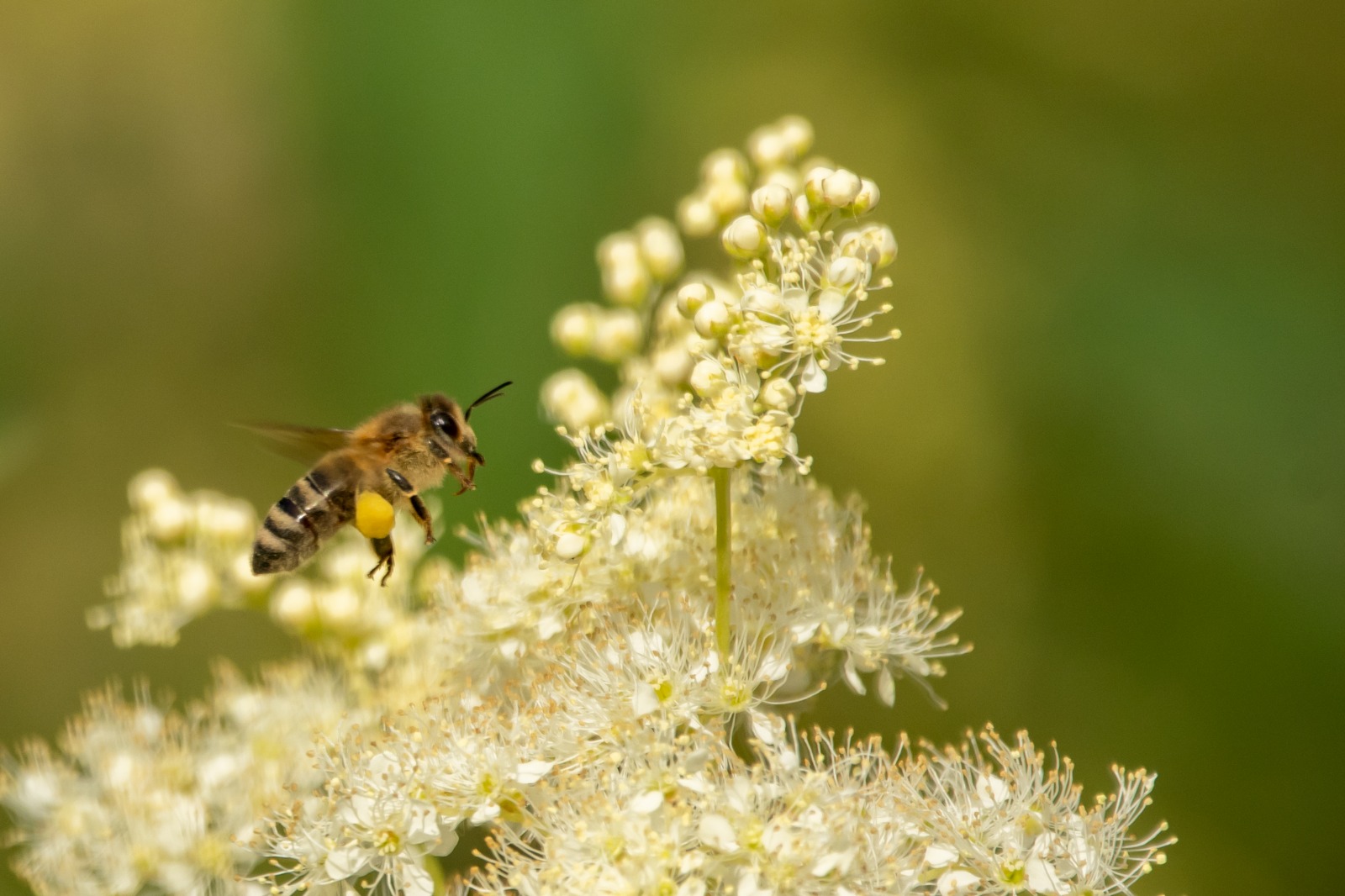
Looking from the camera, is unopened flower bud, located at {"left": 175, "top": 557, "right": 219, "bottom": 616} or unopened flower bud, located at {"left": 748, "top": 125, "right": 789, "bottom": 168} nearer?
unopened flower bud, located at {"left": 748, "top": 125, "right": 789, "bottom": 168}

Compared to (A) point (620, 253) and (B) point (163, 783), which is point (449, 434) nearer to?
(A) point (620, 253)

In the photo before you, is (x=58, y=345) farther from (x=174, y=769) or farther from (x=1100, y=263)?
(x=1100, y=263)

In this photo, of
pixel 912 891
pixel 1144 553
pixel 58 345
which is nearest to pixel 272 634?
pixel 58 345

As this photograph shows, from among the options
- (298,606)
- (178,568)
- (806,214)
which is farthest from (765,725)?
(178,568)

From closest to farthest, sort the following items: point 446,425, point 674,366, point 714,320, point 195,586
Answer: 1. point 714,320
2. point 674,366
3. point 446,425
4. point 195,586

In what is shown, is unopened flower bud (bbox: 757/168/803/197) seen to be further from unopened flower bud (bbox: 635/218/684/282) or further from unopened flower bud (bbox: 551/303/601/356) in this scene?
unopened flower bud (bbox: 551/303/601/356)

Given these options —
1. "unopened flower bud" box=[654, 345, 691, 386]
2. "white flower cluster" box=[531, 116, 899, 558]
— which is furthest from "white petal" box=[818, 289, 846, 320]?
"unopened flower bud" box=[654, 345, 691, 386]
